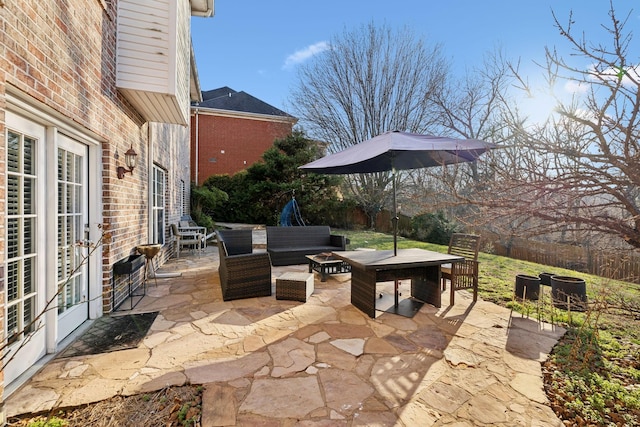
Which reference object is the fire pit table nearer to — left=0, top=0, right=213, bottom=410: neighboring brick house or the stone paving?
the stone paving

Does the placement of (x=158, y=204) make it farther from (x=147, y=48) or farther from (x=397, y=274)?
(x=397, y=274)

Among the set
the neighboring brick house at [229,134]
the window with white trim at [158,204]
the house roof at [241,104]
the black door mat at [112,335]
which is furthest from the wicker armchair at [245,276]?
the house roof at [241,104]

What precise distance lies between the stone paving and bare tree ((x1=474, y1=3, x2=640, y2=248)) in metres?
1.26

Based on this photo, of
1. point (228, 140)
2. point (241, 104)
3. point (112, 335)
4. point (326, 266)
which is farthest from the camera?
point (241, 104)

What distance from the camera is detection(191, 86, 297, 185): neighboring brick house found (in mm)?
17906

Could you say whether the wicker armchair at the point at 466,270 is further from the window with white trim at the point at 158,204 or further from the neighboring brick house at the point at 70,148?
the window with white trim at the point at 158,204

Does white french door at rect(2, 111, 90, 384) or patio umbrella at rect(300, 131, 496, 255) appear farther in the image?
patio umbrella at rect(300, 131, 496, 255)

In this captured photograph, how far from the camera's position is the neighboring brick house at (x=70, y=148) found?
6.76 ft

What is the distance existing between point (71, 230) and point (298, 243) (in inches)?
167

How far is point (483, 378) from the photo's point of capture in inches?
92.1

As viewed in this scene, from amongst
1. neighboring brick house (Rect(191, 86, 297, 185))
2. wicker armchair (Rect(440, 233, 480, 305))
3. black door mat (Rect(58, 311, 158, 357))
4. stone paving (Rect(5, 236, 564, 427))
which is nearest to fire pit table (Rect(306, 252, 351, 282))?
stone paving (Rect(5, 236, 564, 427))

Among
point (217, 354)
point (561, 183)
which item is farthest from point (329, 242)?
point (561, 183)

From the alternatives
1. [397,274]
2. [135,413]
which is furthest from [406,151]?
[135,413]

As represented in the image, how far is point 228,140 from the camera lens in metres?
18.5
